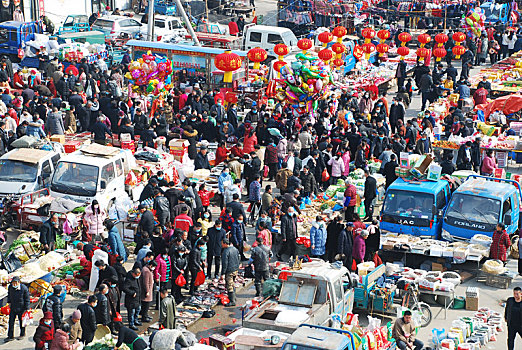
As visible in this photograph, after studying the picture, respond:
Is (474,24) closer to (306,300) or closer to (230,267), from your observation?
(230,267)

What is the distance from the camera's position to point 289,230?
2105 cm

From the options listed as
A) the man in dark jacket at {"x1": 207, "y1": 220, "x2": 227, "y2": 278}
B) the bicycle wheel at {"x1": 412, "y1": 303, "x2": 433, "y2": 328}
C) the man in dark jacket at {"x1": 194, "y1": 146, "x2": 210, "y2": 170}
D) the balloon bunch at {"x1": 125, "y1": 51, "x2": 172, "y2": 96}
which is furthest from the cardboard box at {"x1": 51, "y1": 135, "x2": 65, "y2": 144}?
the bicycle wheel at {"x1": 412, "y1": 303, "x2": 433, "y2": 328}

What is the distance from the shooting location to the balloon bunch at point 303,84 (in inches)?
1171

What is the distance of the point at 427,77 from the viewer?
35.0 meters

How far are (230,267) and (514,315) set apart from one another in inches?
209

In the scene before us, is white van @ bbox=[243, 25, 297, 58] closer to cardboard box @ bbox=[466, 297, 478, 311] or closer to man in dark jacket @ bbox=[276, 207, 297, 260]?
man in dark jacket @ bbox=[276, 207, 297, 260]

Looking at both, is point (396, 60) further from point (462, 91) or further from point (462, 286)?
point (462, 286)

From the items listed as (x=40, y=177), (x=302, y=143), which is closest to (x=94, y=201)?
(x=40, y=177)

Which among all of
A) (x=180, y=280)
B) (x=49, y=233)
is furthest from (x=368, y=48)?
(x=180, y=280)

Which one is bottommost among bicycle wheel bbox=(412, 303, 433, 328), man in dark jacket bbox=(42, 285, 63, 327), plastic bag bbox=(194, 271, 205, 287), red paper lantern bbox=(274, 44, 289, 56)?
bicycle wheel bbox=(412, 303, 433, 328)

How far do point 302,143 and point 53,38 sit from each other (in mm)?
15710

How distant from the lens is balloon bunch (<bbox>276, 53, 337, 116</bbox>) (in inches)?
1171

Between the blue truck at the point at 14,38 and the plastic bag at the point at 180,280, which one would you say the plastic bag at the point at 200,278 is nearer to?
the plastic bag at the point at 180,280

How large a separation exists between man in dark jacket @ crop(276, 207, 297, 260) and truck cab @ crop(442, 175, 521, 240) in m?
3.27
